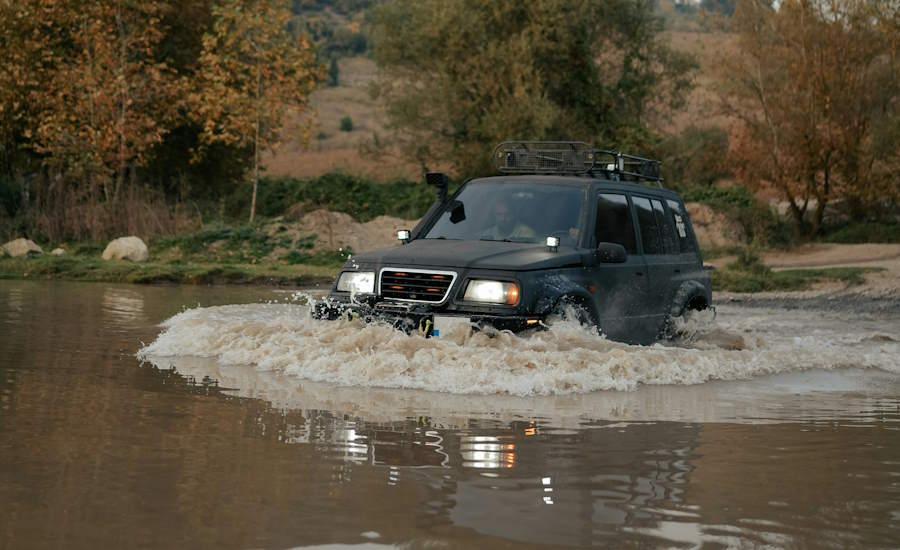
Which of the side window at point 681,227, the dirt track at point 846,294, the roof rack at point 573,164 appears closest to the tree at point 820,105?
the dirt track at point 846,294

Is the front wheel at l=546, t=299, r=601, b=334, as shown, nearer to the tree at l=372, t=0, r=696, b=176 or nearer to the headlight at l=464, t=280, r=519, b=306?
the headlight at l=464, t=280, r=519, b=306

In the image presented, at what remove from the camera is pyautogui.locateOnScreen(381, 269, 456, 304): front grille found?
10.4 meters

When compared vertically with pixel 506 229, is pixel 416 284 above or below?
below

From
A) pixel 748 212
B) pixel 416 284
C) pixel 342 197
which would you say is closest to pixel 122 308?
pixel 416 284

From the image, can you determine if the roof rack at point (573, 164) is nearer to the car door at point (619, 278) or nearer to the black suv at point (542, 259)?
the black suv at point (542, 259)

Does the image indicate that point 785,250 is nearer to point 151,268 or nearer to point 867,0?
point 867,0

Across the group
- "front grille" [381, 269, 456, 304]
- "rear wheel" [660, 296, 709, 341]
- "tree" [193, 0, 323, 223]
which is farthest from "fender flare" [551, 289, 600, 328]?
"tree" [193, 0, 323, 223]

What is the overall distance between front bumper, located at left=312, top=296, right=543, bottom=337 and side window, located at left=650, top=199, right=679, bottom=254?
2931mm

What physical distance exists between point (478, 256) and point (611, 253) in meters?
1.28

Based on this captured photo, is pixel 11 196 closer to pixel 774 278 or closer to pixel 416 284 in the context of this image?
pixel 774 278

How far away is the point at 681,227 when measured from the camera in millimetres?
13258

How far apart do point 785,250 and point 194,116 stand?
651 inches

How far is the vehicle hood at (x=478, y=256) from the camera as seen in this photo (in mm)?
10359

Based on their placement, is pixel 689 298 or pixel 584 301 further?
pixel 689 298
